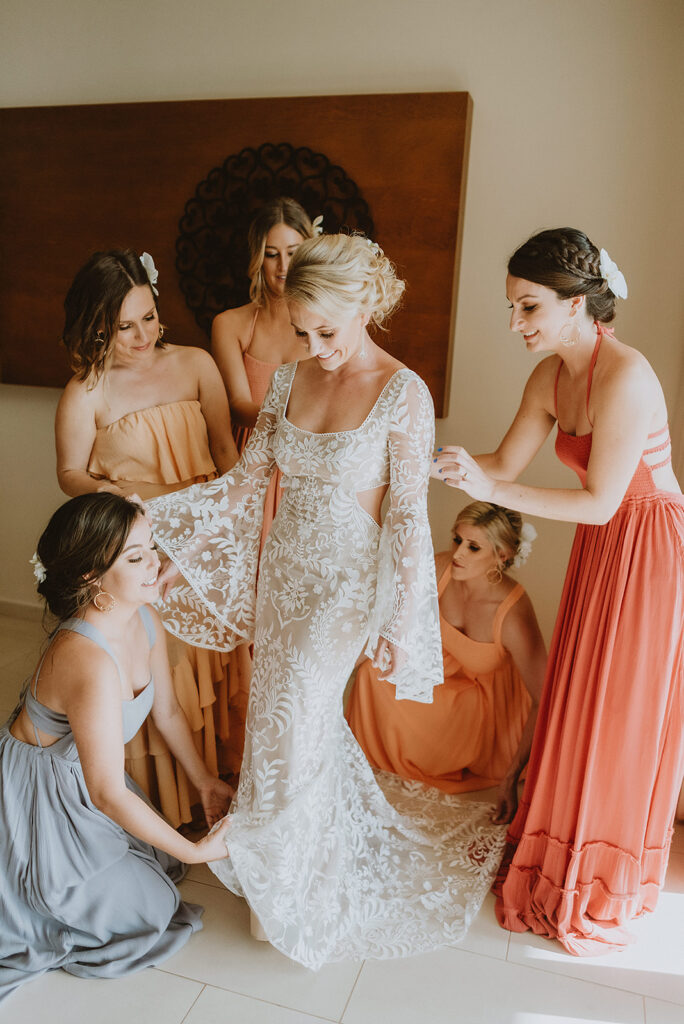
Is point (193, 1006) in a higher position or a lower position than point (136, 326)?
lower

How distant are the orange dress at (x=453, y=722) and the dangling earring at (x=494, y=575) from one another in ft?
0.75

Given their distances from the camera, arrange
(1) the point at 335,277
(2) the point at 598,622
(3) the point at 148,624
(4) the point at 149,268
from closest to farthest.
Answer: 1. (1) the point at 335,277
2. (2) the point at 598,622
3. (3) the point at 148,624
4. (4) the point at 149,268

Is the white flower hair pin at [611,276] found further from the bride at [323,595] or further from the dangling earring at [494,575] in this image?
the dangling earring at [494,575]

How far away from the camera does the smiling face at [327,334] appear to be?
1.75 meters

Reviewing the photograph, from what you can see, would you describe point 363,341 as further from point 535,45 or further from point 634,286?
point 535,45

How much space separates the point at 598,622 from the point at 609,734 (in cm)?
29

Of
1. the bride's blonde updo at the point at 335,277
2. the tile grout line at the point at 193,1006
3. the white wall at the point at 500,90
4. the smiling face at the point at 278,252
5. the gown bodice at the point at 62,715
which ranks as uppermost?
the white wall at the point at 500,90

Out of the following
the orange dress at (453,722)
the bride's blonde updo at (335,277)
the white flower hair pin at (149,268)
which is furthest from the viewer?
the orange dress at (453,722)

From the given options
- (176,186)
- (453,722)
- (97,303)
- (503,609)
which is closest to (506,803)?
(453,722)

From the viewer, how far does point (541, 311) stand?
190cm

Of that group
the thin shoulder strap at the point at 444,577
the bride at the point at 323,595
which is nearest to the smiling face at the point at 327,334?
the bride at the point at 323,595

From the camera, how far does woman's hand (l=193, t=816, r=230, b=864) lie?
6.02 ft

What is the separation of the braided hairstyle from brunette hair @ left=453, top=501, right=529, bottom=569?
2.86ft

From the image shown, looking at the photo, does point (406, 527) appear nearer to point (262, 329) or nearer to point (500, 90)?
point (262, 329)
